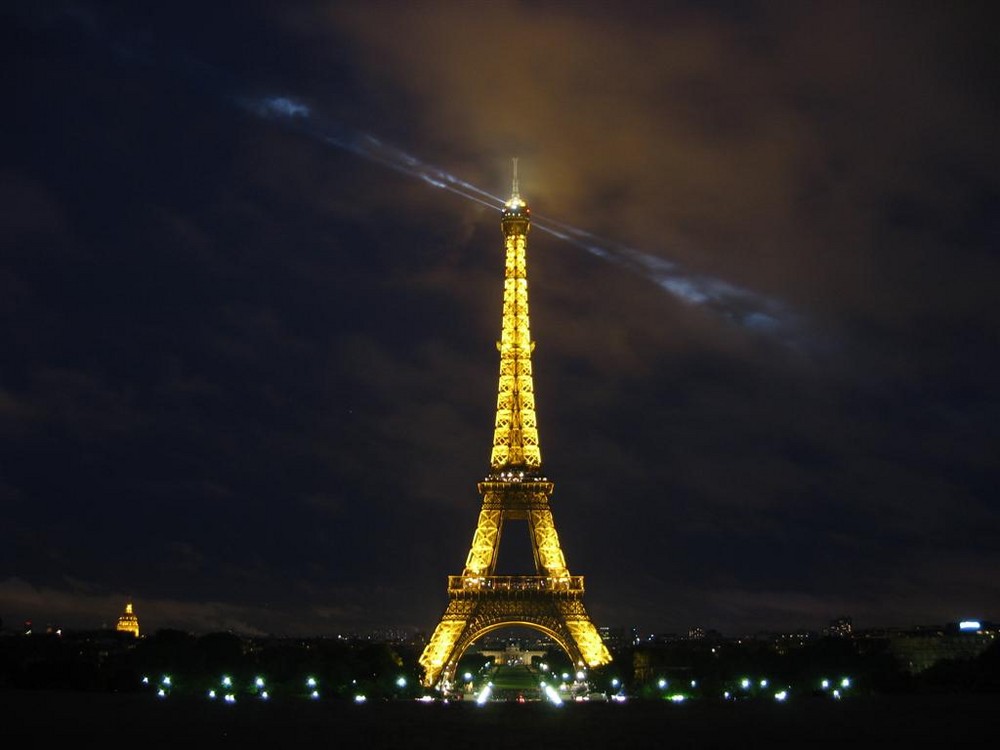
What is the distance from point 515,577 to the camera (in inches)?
4368

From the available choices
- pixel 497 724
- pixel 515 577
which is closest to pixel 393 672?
pixel 515 577

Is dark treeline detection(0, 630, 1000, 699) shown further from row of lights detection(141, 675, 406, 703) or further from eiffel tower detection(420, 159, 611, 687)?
eiffel tower detection(420, 159, 611, 687)

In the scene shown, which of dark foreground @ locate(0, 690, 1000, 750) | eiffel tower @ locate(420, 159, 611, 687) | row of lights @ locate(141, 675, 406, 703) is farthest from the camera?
row of lights @ locate(141, 675, 406, 703)

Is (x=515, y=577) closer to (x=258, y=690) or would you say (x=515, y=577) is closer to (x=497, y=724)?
(x=497, y=724)

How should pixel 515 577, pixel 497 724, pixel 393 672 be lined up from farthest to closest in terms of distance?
pixel 393 672 → pixel 515 577 → pixel 497 724

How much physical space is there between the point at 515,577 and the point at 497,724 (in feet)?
81.2

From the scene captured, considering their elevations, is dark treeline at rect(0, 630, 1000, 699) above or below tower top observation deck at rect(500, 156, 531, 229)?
below

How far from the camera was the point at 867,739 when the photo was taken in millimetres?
74312

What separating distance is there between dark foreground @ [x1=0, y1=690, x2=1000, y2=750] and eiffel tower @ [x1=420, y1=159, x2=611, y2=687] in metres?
5.31

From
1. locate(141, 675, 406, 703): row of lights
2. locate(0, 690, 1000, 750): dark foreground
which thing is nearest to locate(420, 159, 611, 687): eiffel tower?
locate(0, 690, 1000, 750): dark foreground

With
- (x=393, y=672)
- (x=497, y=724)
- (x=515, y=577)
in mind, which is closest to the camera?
(x=497, y=724)

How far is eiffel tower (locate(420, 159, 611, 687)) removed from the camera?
110438 mm

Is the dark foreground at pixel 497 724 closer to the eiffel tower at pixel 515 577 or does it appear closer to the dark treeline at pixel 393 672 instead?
the eiffel tower at pixel 515 577

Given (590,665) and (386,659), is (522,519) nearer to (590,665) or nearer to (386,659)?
(590,665)
